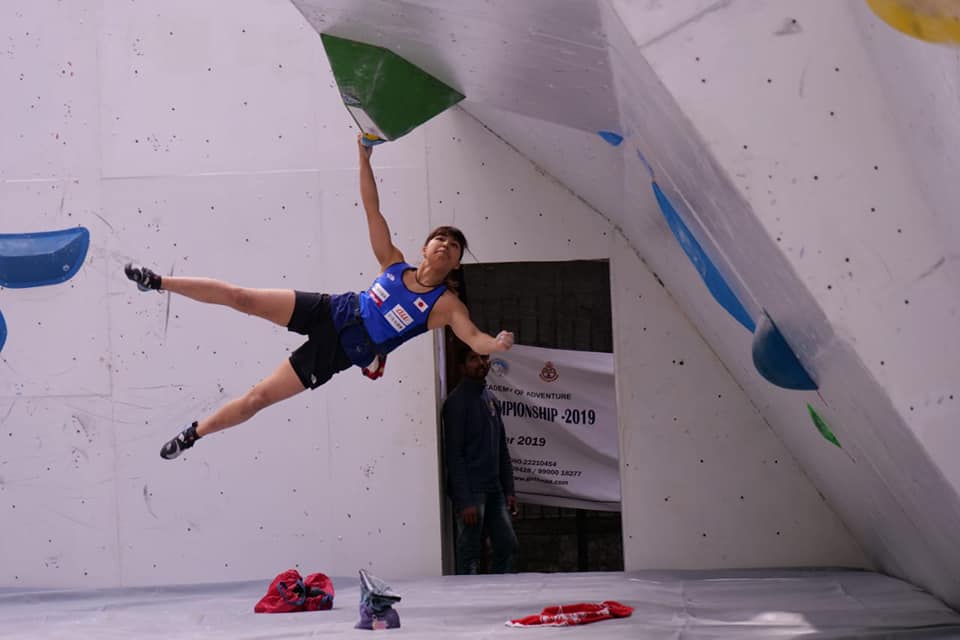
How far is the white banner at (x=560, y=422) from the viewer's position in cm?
636

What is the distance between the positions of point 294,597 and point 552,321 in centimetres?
324

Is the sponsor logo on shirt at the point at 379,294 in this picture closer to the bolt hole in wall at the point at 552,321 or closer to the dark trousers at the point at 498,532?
the dark trousers at the point at 498,532

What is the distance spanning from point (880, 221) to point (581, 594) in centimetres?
263

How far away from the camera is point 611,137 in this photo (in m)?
3.51

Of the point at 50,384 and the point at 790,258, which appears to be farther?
the point at 50,384

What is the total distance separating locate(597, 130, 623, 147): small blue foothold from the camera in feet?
11.3

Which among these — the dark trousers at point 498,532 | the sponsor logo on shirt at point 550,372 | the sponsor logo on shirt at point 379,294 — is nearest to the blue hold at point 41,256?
the sponsor logo on shirt at point 379,294

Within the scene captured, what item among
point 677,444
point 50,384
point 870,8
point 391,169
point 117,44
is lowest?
point 677,444

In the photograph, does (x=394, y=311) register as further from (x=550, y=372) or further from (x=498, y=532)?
(x=550, y=372)

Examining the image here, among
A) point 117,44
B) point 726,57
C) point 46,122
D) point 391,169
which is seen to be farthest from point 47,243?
point 726,57

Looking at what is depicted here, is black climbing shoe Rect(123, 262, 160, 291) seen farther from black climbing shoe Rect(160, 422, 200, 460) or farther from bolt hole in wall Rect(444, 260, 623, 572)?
bolt hole in wall Rect(444, 260, 623, 572)

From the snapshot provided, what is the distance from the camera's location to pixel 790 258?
90.7 inches

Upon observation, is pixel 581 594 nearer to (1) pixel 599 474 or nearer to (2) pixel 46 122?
(1) pixel 599 474

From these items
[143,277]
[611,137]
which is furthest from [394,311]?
[611,137]
